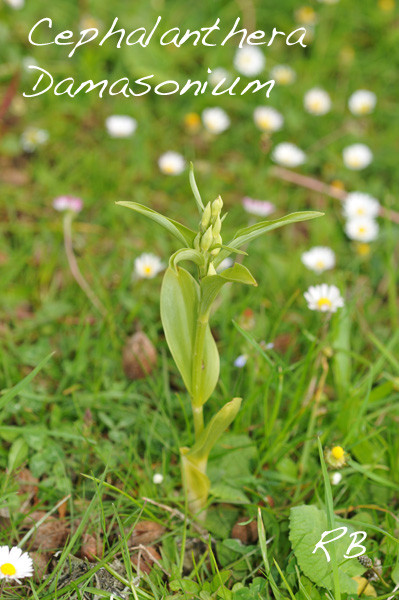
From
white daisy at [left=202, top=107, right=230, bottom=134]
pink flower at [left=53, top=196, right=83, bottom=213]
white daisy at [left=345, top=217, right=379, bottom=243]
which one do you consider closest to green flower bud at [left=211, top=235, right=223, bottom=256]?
pink flower at [left=53, top=196, right=83, bottom=213]

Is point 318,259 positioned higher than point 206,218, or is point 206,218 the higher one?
point 206,218

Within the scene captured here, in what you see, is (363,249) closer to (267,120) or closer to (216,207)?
(267,120)

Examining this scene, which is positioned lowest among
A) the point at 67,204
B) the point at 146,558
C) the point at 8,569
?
the point at 146,558

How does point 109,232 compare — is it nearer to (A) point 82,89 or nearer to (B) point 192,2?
(A) point 82,89

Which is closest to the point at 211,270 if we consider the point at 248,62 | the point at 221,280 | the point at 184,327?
the point at 221,280

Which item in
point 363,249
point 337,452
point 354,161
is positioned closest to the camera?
point 337,452

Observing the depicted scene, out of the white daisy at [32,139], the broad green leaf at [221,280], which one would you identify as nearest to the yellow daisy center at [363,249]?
the broad green leaf at [221,280]
